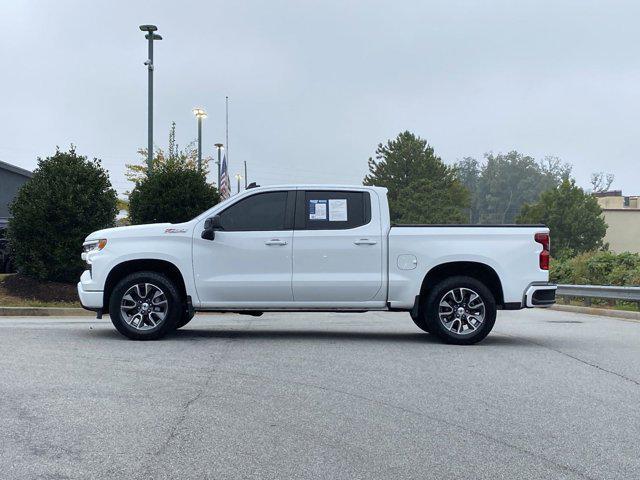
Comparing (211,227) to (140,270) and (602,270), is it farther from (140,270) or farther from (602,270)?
(602,270)

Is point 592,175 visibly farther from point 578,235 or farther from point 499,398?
point 499,398

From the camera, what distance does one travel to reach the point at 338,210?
977cm

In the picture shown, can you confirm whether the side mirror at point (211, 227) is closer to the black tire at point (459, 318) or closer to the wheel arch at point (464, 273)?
the wheel arch at point (464, 273)

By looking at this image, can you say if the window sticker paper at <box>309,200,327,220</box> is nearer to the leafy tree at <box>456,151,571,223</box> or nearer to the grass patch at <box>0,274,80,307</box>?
the grass patch at <box>0,274,80,307</box>

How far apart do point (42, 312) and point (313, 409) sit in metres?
11.6

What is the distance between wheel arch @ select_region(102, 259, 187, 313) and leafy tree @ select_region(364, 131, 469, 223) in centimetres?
6403

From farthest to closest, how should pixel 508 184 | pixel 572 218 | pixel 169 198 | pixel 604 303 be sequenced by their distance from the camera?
pixel 508 184 < pixel 572 218 < pixel 604 303 < pixel 169 198

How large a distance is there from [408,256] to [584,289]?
1098 centimetres

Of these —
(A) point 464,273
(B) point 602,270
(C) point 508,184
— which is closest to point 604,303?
(B) point 602,270

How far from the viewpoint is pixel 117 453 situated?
15.3 ft

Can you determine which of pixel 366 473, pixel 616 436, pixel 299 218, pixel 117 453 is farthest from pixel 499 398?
pixel 299 218

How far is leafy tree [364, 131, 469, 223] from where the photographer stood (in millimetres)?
73688

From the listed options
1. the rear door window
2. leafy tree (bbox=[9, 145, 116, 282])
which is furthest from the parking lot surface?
leafy tree (bbox=[9, 145, 116, 282])

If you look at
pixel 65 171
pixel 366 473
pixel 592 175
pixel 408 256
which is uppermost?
pixel 592 175
